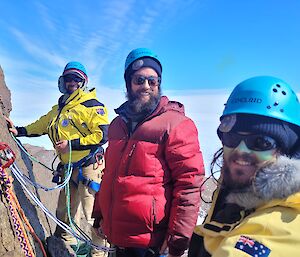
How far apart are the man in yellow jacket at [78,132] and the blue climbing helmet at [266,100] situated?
3.92 meters

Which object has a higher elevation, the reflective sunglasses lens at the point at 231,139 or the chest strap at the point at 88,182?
the reflective sunglasses lens at the point at 231,139

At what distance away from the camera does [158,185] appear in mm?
3615

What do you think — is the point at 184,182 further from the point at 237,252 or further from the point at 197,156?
the point at 237,252

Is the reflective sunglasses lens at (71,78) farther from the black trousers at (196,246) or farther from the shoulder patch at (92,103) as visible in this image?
the black trousers at (196,246)

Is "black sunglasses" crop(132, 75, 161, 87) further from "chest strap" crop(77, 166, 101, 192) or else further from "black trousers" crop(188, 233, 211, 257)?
"chest strap" crop(77, 166, 101, 192)

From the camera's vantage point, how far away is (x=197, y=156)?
3.68 m

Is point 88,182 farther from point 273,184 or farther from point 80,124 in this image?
point 273,184

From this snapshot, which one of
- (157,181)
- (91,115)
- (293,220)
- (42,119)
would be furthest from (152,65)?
(42,119)

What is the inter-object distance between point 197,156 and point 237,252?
6.44ft

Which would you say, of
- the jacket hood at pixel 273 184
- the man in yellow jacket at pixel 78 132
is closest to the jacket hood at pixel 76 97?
the man in yellow jacket at pixel 78 132

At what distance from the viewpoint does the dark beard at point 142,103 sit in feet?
12.9

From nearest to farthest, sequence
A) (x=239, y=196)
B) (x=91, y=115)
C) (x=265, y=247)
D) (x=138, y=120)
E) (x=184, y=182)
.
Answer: (x=265, y=247)
(x=239, y=196)
(x=184, y=182)
(x=138, y=120)
(x=91, y=115)

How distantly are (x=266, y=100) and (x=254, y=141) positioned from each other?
10.4 inches

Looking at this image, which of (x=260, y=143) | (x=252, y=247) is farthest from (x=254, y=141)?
(x=252, y=247)
